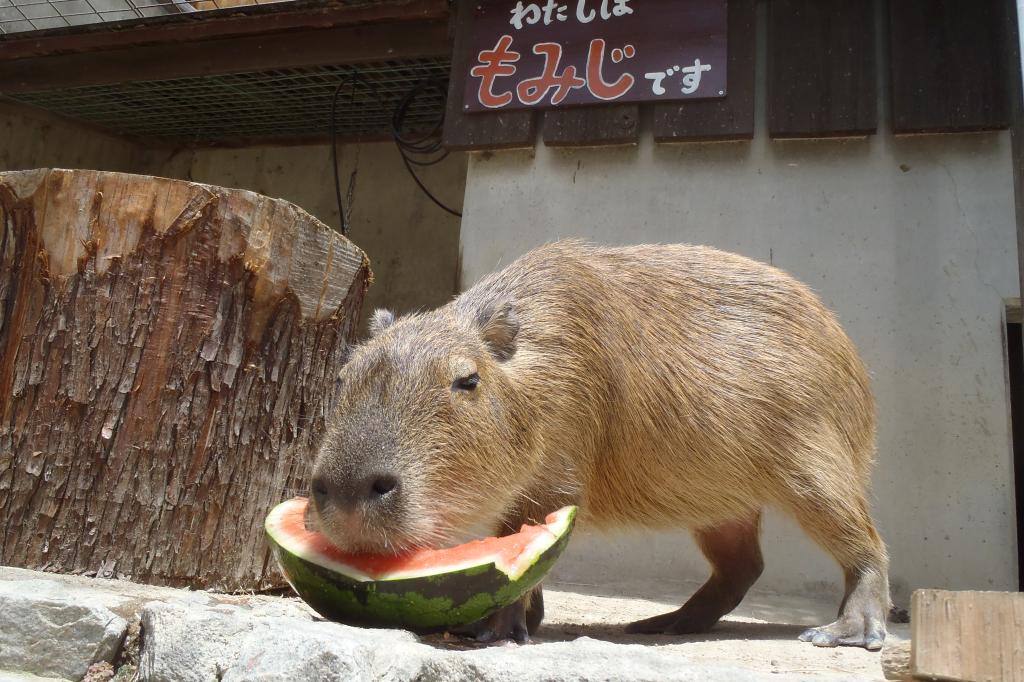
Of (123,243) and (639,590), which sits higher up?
(123,243)

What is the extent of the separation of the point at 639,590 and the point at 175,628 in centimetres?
336

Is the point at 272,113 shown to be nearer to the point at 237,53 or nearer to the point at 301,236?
the point at 237,53

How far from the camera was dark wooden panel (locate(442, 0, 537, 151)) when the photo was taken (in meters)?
5.78

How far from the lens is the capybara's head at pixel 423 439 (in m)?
2.44

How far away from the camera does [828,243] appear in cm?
530

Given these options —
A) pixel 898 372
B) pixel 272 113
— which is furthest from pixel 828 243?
pixel 272 113

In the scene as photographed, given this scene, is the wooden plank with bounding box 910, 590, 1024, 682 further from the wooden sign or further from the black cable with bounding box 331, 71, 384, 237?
the black cable with bounding box 331, 71, 384, 237

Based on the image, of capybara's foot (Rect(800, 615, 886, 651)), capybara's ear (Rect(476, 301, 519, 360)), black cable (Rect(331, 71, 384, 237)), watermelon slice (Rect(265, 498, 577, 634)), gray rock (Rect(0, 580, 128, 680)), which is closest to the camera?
gray rock (Rect(0, 580, 128, 680))

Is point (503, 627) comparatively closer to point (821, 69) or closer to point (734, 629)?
point (734, 629)

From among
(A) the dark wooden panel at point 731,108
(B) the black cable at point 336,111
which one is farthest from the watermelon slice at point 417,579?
(B) the black cable at point 336,111

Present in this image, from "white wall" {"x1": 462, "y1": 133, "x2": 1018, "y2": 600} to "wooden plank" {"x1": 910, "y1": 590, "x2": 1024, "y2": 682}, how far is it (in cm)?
303

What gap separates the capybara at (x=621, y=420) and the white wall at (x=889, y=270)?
1.23m

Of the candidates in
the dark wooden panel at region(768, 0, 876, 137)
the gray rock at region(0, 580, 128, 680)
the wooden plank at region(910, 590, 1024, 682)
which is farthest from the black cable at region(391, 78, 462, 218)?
the wooden plank at region(910, 590, 1024, 682)

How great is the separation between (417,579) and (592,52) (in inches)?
163
